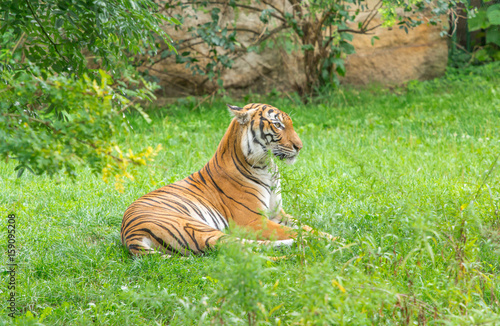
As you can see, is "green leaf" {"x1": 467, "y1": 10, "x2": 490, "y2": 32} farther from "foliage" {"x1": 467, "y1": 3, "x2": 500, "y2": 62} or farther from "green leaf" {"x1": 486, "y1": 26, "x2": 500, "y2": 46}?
"green leaf" {"x1": 486, "y1": 26, "x2": 500, "y2": 46}

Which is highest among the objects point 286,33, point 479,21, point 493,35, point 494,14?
point 286,33

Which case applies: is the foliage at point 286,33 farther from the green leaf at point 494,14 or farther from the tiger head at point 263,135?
the tiger head at point 263,135

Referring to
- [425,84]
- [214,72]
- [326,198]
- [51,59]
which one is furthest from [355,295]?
[425,84]

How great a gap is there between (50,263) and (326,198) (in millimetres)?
2402

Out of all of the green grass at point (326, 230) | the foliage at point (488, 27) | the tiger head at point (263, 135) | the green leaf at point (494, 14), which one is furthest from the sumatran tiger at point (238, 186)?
the green leaf at point (494, 14)

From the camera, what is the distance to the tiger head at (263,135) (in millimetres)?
3852

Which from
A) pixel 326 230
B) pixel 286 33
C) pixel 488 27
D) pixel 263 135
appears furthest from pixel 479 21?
pixel 326 230

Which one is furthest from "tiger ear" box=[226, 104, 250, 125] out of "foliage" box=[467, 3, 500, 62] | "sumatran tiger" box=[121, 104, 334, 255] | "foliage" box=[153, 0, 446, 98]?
"foliage" box=[467, 3, 500, 62]

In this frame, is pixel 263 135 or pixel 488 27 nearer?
pixel 263 135

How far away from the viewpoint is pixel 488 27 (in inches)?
391

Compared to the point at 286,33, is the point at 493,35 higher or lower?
lower

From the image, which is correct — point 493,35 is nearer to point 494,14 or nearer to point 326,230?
point 494,14

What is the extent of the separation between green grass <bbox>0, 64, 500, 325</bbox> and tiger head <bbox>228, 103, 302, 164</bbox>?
0.47m

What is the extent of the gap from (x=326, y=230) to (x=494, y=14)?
7534mm
